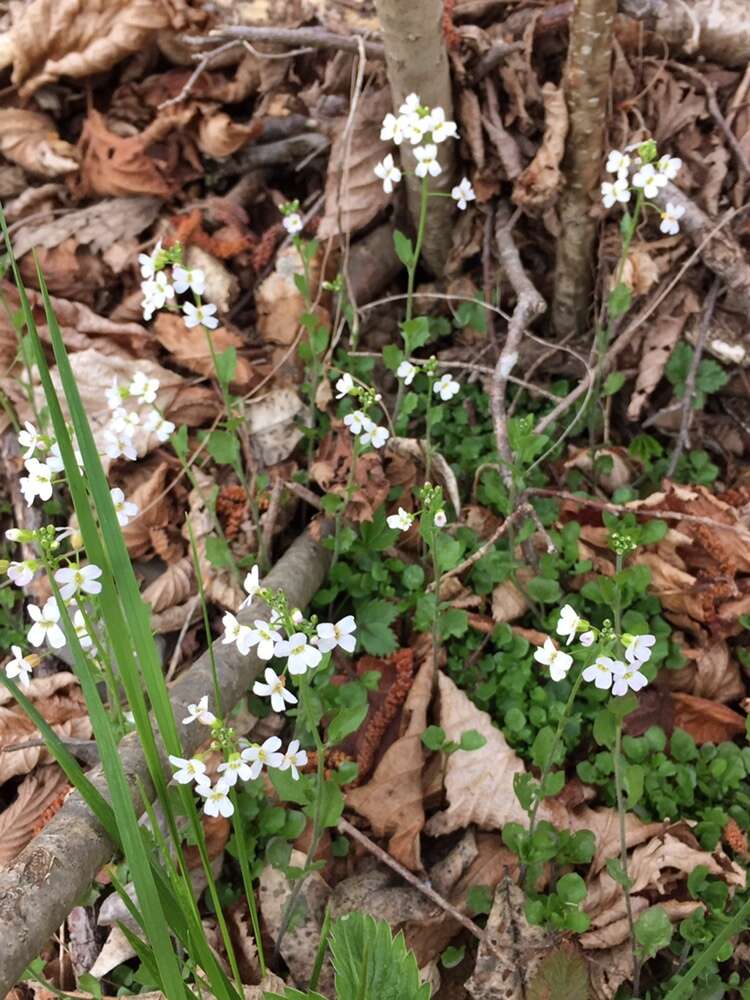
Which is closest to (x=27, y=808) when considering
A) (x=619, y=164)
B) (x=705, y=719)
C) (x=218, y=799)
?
(x=218, y=799)

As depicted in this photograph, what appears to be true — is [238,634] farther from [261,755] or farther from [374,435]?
[374,435]

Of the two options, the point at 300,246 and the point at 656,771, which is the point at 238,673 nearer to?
the point at 656,771

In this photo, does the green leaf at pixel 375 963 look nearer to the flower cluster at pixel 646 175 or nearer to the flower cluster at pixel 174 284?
the flower cluster at pixel 174 284

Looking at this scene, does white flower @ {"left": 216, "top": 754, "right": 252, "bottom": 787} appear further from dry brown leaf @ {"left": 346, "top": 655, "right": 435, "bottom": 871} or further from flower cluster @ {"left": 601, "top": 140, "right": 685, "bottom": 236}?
flower cluster @ {"left": 601, "top": 140, "right": 685, "bottom": 236}

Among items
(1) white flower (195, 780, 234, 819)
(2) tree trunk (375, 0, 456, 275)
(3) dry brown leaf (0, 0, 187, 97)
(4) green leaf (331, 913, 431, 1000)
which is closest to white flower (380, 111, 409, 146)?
(2) tree trunk (375, 0, 456, 275)

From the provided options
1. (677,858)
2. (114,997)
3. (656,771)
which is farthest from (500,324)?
(114,997)

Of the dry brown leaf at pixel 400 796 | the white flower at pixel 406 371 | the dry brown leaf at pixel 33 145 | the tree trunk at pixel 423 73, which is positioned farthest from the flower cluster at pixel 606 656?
the dry brown leaf at pixel 33 145
